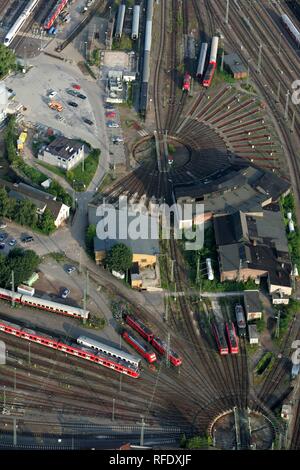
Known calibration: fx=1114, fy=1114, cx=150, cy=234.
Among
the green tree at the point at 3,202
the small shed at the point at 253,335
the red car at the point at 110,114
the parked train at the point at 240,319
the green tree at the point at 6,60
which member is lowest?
the small shed at the point at 253,335

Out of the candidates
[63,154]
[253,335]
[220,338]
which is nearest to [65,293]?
[220,338]

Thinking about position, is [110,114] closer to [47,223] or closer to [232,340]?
[47,223]

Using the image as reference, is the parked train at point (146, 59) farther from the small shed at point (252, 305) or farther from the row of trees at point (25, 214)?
the small shed at point (252, 305)

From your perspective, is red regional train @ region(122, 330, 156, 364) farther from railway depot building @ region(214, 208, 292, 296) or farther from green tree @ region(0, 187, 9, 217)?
green tree @ region(0, 187, 9, 217)

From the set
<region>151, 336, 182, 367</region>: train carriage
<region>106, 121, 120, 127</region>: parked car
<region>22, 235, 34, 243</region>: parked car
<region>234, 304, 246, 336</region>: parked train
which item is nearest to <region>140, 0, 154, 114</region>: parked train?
<region>106, 121, 120, 127</region>: parked car

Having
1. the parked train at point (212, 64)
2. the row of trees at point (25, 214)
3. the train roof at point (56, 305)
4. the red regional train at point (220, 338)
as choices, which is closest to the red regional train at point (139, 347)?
the train roof at point (56, 305)
